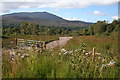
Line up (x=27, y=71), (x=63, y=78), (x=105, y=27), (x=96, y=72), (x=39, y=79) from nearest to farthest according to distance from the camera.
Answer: (x=63, y=78)
(x=39, y=79)
(x=27, y=71)
(x=96, y=72)
(x=105, y=27)

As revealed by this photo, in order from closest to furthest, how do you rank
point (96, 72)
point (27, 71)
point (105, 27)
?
point (27, 71) < point (96, 72) < point (105, 27)

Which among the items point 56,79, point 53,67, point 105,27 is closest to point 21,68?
point 53,67

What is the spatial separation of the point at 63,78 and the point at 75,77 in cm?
22

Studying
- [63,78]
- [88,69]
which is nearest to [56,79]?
[63,78]

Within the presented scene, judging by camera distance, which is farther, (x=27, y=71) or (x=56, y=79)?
(x=27, y=71)

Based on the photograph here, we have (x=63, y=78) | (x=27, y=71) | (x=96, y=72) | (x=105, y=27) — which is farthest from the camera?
(x=105, y=27)

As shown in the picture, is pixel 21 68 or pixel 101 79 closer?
pixel 101 79

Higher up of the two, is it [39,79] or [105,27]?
[105,27]

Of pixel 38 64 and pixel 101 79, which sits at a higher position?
pixel 38 64

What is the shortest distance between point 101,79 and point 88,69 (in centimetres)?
51

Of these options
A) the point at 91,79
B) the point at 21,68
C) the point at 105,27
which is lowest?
the point at 91,79

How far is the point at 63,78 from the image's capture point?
2158mm

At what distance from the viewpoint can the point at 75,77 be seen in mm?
2242

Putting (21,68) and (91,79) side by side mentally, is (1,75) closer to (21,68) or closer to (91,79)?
(21,68)
